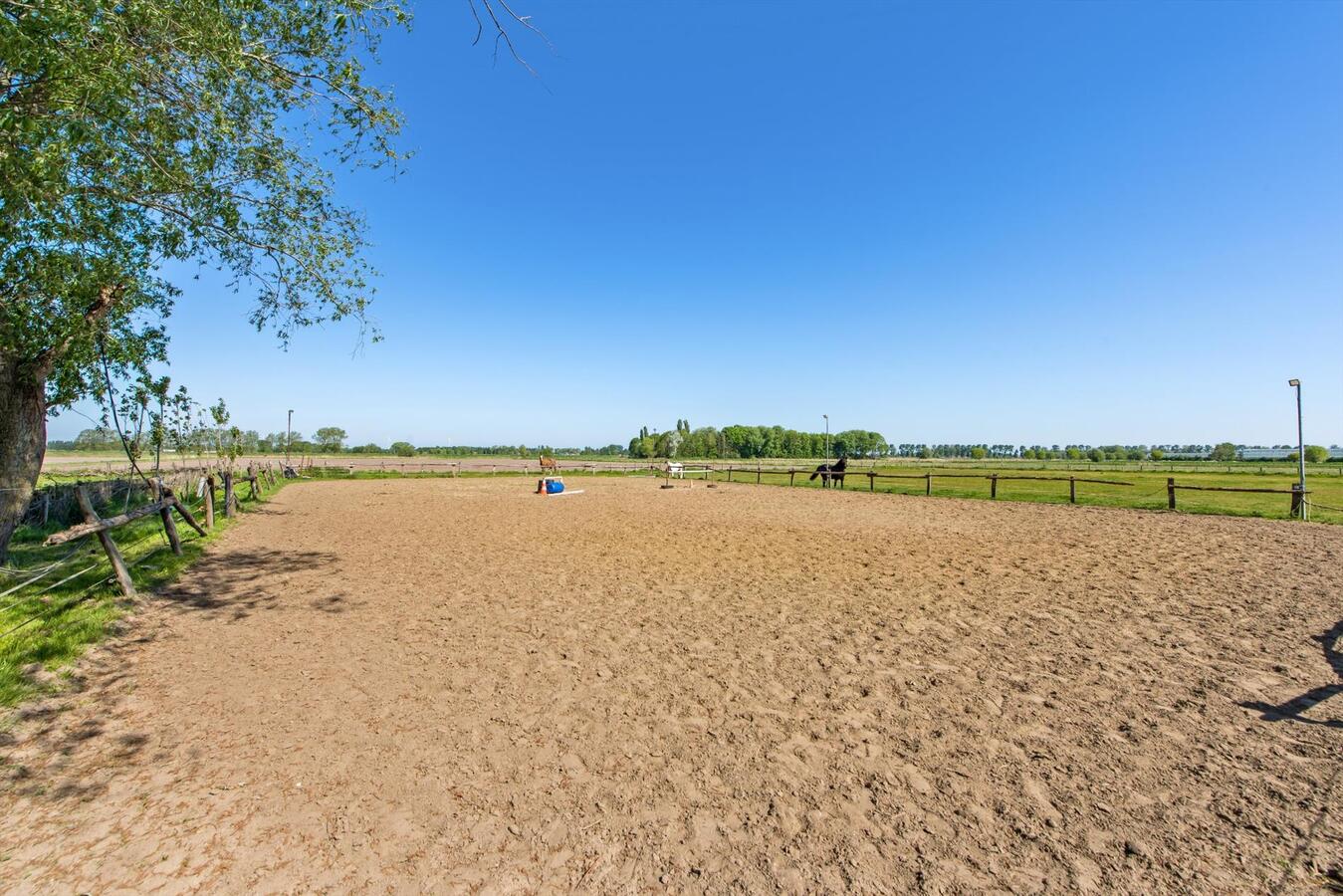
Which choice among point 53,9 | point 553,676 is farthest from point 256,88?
point 553,676

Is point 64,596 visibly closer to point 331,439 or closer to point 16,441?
point 16,441

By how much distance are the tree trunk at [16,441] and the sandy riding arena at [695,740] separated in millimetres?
1843

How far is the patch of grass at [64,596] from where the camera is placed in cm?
502

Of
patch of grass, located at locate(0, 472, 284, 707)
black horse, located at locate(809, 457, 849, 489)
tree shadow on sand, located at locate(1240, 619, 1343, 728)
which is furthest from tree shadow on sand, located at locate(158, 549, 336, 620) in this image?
black horse, located at locate(809, 457, 849, 489)

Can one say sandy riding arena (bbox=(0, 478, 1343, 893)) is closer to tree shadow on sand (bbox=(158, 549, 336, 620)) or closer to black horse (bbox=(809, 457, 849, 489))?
tree shadow on sand (bbox=(158, 549, 336, 620))

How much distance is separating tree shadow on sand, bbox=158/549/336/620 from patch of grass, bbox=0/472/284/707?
0.36m

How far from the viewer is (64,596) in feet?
22.5

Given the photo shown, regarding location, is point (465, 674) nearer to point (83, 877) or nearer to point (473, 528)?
point (83, 877)

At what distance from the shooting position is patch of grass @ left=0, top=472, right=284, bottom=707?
502cm

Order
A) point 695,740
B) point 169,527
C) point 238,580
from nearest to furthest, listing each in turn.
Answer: point 695,740 < point 238,580 < point 169,527

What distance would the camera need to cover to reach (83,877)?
8.99 feet

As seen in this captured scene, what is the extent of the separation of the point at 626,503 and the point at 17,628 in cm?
1694

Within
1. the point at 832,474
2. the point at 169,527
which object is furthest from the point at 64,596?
the point at 832,474

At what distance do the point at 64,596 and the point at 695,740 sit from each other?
8343 mm
